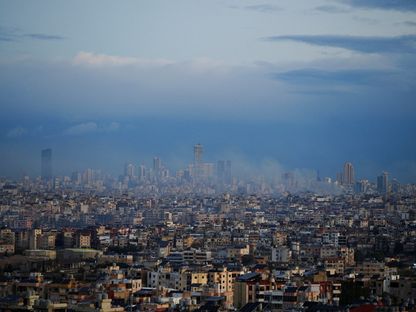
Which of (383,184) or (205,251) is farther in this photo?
(383,184)

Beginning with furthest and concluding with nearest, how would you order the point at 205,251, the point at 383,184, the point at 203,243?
the point at 383,184
the point at 203,243
the point at 205,251

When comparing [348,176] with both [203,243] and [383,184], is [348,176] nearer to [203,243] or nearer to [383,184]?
[383,184]

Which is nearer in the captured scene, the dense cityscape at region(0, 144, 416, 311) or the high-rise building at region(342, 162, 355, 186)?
the dense cityscape at region(0, 144, 416, 311)

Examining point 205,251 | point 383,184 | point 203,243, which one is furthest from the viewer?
point 383,184

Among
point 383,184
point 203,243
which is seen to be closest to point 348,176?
point 383,184

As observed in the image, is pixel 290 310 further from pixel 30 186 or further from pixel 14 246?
pixel 30 186
